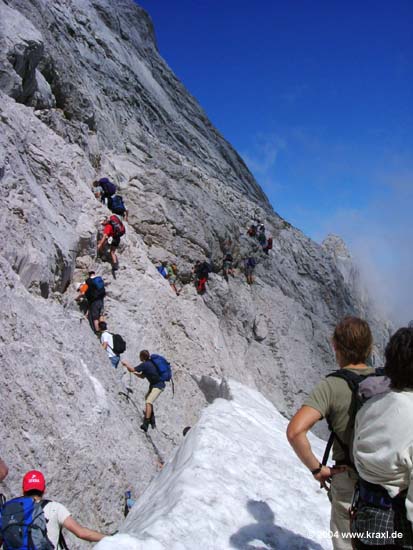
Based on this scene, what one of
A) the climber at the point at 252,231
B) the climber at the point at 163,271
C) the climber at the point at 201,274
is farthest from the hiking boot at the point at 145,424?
the climber at the point at 252,231

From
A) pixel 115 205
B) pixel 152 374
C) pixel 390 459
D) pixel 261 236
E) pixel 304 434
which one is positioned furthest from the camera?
pixel 261 236

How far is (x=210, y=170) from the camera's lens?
122 ft

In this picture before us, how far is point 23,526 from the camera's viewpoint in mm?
4031

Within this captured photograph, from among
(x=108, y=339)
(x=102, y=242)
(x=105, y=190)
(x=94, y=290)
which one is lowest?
(x=108, y=339)

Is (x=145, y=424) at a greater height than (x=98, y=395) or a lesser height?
lesser

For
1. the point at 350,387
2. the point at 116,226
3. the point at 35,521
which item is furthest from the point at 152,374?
the point at 350,387

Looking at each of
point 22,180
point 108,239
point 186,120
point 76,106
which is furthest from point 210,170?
point 22,180

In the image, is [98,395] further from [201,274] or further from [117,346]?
[201,274]

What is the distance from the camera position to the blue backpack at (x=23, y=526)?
3973 millimetres

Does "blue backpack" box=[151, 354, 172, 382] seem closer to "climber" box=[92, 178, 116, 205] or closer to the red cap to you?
the red cap

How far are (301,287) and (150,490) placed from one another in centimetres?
2879

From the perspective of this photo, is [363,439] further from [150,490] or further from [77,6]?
[77,6]

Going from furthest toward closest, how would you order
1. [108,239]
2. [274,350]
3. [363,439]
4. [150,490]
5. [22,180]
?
[274,350]
[108,239]
[22,180]
[150,490]
[363,439]

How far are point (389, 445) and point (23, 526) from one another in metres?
3.09
